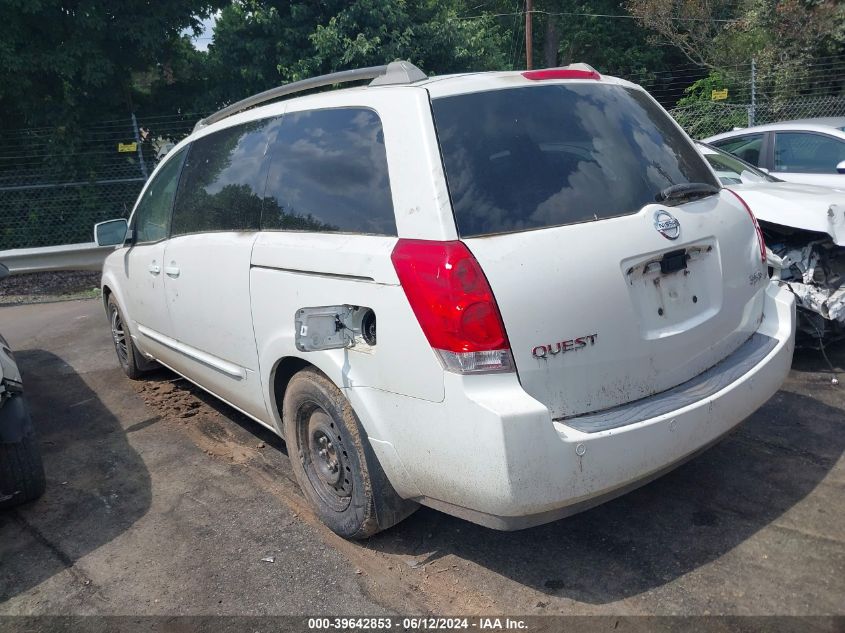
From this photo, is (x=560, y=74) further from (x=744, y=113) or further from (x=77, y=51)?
(x=744, y=113)

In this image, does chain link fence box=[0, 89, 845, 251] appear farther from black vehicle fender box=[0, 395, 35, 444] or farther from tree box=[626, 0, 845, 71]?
black vehicle fender box=[0, 395, 35, 444]

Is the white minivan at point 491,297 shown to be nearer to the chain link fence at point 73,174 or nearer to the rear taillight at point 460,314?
the rear taillight at point 460,314

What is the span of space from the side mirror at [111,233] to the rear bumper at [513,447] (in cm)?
305

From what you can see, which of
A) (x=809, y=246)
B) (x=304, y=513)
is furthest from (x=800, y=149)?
(x=304, y=513)

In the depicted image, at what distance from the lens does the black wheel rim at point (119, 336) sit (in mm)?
6047

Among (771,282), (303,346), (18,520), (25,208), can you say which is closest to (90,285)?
(25,208)

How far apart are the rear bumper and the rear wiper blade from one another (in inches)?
31.2

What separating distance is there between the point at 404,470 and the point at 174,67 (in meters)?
13.5

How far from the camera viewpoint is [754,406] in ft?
10.6

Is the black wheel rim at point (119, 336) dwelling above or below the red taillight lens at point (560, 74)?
below

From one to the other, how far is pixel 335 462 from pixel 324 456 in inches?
4.4

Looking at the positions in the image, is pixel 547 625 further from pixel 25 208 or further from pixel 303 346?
pixel 25 208

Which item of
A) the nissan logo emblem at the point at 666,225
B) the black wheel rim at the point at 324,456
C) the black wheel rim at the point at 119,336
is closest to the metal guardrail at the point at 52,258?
the black wheel rim at the point at 119,336

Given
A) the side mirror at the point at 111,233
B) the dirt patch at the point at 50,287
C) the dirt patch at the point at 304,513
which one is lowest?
the dirt patch at the point at 50,287
